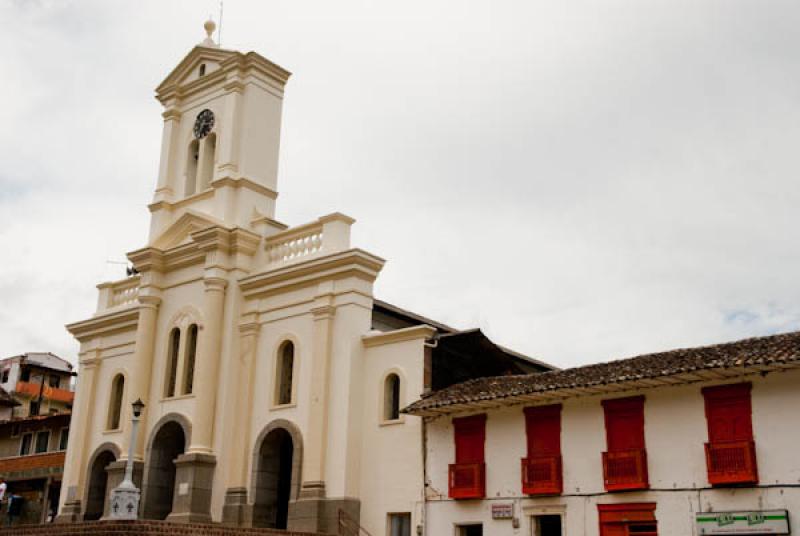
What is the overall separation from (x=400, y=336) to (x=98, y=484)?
518 inches

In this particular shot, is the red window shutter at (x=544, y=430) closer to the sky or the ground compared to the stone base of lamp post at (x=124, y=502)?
closer to the sky

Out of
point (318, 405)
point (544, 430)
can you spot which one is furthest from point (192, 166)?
point (544, 430)

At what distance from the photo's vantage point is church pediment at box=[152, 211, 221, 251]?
1180 inches

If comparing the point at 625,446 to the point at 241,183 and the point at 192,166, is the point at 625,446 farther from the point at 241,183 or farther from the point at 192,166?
the point at 192,166

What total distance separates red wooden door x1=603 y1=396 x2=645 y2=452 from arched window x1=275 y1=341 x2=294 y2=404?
9848mm

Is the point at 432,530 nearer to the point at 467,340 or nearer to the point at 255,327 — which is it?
the point at 467,340

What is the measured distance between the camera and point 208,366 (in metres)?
27.8

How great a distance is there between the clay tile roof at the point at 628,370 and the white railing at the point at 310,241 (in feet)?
18.6

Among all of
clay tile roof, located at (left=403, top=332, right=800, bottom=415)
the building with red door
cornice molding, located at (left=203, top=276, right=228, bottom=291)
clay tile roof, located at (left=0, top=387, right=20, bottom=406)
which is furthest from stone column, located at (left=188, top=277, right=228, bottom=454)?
clay tile roof, located at (left=0, top=387, right=20, bottom=406)

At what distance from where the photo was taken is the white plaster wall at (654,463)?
18594mm

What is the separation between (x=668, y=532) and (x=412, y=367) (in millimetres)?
8018

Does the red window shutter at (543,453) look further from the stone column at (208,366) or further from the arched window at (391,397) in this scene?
the stone column at (208,366)

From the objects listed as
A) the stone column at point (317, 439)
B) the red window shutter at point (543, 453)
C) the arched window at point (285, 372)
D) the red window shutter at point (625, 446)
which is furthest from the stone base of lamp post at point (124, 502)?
the red window shutter at point (625, 446)

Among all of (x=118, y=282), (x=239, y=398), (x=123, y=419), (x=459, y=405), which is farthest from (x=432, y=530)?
(x=118, y=282)
